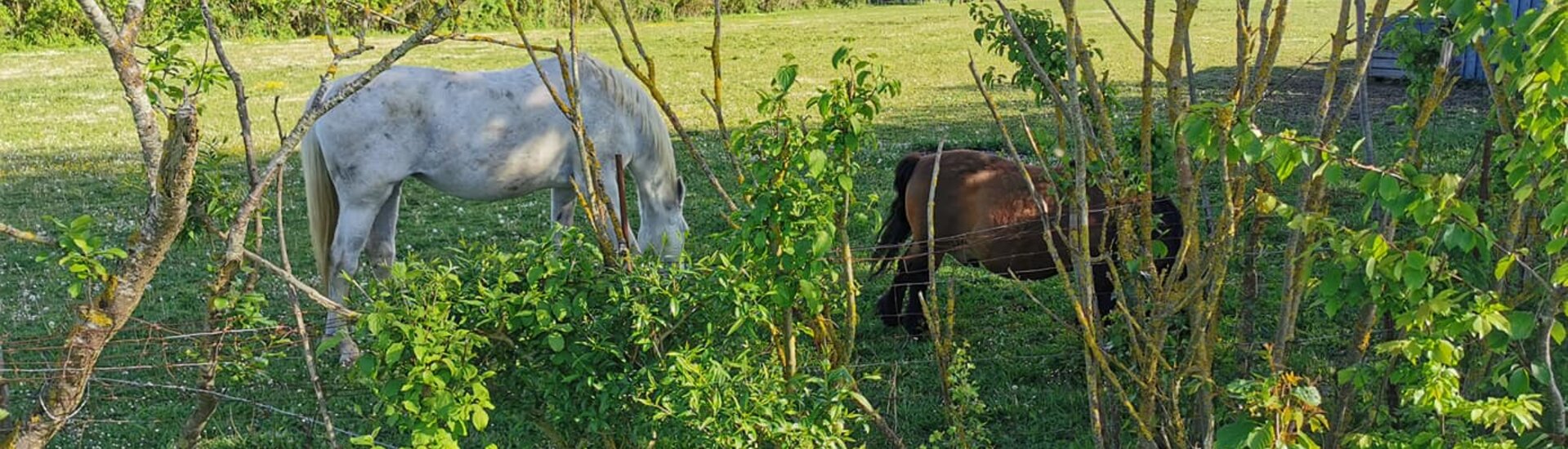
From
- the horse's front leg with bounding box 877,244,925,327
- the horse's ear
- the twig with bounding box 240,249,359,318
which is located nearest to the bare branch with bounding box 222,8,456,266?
the twig with bounding box 240,249,359,318

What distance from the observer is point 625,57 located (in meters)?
3.34

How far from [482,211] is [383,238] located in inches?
112

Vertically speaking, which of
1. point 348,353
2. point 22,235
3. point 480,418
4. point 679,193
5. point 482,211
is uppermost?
point 22,235

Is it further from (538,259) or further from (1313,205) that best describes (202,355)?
(1313,205)

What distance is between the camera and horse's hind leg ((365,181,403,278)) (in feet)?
22.2

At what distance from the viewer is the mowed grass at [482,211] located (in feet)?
17.6

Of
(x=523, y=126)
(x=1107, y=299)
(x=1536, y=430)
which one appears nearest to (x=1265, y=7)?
(x=1536, y=430)

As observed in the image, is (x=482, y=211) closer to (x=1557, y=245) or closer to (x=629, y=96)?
(x=629, y=96)

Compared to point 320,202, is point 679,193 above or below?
below

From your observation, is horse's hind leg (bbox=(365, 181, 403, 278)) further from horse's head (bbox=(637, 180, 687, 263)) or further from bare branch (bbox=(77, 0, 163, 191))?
bare branch (bbox=(77, 0, 163, 191))

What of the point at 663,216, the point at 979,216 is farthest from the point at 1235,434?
the point at 663,216

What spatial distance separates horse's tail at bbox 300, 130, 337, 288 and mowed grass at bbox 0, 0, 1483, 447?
0.36 m

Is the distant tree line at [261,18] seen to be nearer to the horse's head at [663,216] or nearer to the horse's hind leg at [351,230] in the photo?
the horse's head at [663,216]

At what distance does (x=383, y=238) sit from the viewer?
22.4 feet
